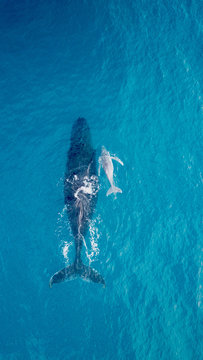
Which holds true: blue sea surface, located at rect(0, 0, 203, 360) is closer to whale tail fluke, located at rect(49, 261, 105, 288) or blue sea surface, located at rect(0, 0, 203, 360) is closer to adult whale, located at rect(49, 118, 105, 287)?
adult whale, located at rect(49, 118, 105, 287)

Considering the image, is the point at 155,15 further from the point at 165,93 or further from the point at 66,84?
the point at 66,84

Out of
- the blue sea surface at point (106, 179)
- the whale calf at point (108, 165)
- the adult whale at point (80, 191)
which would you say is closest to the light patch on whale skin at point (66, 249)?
the blue sea surface at point (106, 179)

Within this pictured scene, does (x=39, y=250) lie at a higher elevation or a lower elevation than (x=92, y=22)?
lower

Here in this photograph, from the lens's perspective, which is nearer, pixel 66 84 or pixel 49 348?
pixel 49 348

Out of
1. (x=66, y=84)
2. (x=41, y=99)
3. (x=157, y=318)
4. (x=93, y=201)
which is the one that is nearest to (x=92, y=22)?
(x=66, y=84)

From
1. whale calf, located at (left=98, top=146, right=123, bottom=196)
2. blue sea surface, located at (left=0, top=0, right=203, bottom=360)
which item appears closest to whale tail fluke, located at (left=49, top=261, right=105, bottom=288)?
blue sea surface, located at (left=0, top=0, right=203, bottom=360)

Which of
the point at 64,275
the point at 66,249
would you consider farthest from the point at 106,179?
the point at 64,275

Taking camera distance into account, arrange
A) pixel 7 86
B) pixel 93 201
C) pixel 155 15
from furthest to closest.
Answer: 1. pixel 155 15
2. pixel 7 86
3. pixel 93 201
